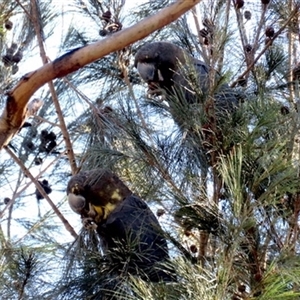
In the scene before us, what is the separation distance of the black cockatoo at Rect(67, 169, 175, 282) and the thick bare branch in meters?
0.29

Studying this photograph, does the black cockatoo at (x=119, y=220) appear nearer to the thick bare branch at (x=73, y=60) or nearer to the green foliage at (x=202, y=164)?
the green foliage at (x=202, y=164)

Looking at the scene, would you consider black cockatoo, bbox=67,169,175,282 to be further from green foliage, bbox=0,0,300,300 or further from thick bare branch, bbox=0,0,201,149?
thick bare branch, bbox=0,0,201,149

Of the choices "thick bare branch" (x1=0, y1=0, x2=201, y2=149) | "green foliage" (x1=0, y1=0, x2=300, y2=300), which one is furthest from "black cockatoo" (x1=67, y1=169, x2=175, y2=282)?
"thick bare branch" (x1=0, y1=0, x2=201, y2=149)

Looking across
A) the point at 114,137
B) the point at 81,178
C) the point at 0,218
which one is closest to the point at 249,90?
the point at 114,137

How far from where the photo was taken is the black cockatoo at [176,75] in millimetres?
1237

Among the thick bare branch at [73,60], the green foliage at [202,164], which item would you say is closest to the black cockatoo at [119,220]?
the green foliage at [202,164]

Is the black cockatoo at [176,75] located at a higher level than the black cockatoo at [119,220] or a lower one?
higher

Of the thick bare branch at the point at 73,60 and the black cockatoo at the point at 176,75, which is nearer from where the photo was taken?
the thick bare branch at the point at 73,60

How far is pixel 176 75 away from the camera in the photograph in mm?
1536

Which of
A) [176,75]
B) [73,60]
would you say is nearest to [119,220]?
[176,75]

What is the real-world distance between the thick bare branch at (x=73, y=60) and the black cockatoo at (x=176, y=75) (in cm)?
20

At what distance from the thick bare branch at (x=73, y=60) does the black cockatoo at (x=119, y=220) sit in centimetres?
29

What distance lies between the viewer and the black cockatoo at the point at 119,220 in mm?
1259

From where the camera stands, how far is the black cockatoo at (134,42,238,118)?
4.06ft
